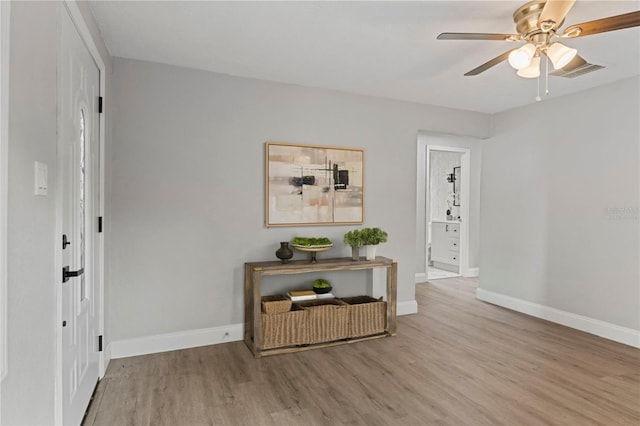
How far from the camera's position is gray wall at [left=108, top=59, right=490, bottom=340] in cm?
318

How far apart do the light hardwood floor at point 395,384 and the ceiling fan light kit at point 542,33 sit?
6.84 ft

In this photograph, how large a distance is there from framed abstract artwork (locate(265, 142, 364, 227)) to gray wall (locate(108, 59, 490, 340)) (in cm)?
10

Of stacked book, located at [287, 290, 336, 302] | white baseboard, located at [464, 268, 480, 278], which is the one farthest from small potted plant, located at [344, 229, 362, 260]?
white baseboard, located at [464, 268, 480, 278]

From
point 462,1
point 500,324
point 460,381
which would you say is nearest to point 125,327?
point 460,381

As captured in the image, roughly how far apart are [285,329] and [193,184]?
4.88 ft

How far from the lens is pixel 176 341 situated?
3.34 metres

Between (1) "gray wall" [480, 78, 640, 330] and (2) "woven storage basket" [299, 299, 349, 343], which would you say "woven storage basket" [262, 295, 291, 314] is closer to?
(2) "woven storage basket" [299, 299, 349, 343]

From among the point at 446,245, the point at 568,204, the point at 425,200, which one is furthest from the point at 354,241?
the point at 446,245

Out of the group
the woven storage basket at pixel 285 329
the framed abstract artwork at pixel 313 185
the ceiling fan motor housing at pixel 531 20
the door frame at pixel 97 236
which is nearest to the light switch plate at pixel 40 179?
the door frame at pixel 97 236

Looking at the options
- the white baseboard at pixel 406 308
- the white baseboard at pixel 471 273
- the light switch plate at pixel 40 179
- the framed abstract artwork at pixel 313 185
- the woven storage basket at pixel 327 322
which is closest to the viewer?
the light switch plate at pixel 40 179

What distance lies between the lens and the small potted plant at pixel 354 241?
3730mm

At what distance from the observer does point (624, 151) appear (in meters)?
3.62

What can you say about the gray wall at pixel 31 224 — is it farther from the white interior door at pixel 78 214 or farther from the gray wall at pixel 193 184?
the gray wall at pixel 193 184

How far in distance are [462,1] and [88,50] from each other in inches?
89.3
